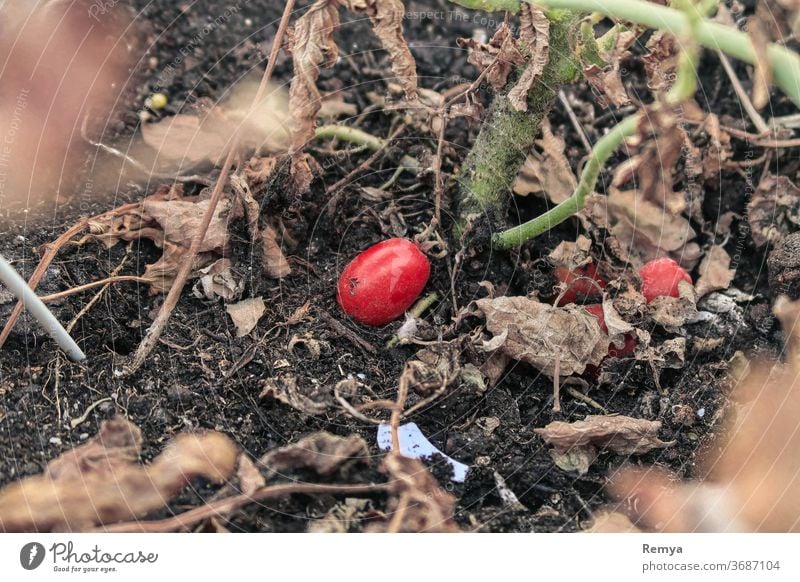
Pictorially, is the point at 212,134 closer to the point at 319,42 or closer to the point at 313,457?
the point at 319,42

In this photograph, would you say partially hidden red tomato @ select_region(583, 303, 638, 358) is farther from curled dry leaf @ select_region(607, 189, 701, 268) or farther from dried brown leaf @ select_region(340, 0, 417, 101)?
dried brown leaf @ select_region(340, 0, 417, 101)

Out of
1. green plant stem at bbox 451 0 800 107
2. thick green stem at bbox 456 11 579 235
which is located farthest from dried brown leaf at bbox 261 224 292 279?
green plant stem at bbox 451 0 800 107

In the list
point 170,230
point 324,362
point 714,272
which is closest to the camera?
point 324,362

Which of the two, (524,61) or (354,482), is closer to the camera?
(354,482)

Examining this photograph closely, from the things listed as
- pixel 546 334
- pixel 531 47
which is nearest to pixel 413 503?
pixel 546 334
